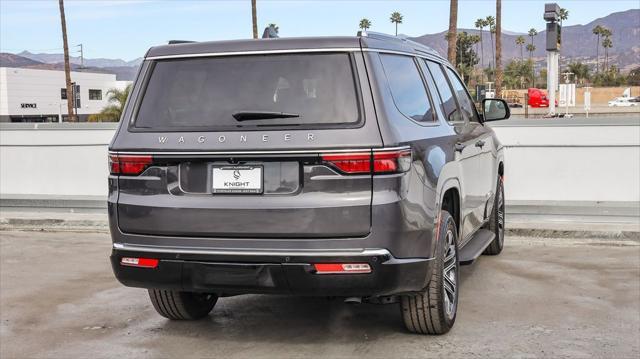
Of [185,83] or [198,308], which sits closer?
[185,83]

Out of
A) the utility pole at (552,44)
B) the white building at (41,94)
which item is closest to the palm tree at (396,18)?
the white building at (41,94)

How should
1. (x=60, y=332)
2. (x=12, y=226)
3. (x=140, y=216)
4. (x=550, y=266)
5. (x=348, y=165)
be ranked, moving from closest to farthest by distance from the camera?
(x=348, y=165)
(x=140, y=216)
(x=60, y=332)
(x=550, y=266)
(x=12, y=226)

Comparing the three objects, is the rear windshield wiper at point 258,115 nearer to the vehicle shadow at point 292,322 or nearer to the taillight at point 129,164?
the taillight at point 129,164

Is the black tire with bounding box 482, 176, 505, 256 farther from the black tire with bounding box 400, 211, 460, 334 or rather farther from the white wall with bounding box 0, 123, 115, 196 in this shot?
the white wall with bounding box 0, 123, 115, 196

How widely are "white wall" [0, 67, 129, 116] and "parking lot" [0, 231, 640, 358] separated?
91.5 metres

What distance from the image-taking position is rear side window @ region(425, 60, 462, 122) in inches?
227

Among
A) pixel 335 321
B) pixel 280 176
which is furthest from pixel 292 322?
pixel 280 176

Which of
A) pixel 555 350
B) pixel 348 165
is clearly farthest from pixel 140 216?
pixel 555 350

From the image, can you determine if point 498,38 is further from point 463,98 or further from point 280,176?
Answer: point 280,176

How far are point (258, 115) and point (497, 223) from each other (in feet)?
13.3

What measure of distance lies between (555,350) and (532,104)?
263 ft

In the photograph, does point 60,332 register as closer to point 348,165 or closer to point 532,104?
point 348,165

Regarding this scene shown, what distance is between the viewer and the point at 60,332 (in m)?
5.43

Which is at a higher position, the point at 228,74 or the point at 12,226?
the point at 228,74
